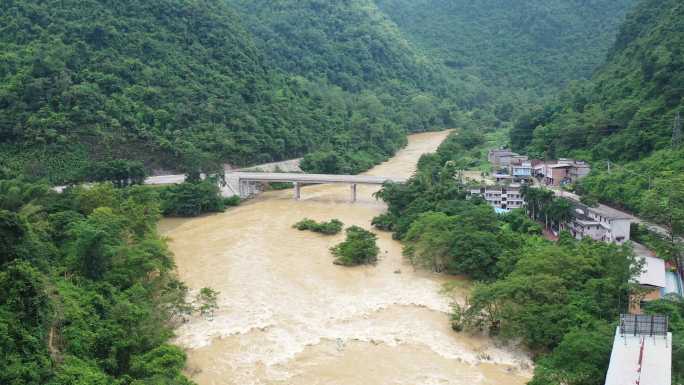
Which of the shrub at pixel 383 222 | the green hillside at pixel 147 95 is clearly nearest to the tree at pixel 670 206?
the shrub at pixel 383 222

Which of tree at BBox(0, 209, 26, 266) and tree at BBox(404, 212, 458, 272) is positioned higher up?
tree at BBox(0, 209, 26, 266)

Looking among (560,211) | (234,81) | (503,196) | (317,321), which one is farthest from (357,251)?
(234,81)

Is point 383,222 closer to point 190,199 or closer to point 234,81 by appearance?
point 190,199

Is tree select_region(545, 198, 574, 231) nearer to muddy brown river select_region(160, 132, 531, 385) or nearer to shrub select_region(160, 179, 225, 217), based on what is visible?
muddy brown river select_region(160, 132, 531, 385)

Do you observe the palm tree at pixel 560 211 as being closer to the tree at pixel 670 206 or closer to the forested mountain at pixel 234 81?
the tree at pixel 670 206

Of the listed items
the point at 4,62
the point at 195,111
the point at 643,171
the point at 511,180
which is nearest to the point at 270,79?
the point at 195,111

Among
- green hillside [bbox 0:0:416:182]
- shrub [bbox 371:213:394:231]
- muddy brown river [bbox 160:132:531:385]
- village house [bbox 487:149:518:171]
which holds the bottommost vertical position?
muddy brown river [bbox 160:132:531:385]

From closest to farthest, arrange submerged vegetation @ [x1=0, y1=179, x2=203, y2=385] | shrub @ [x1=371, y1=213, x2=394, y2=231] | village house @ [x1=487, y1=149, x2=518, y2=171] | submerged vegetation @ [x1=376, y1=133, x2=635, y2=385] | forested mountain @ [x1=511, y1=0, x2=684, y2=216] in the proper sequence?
submerged vegetation @ [x1=0, y1=179, x2=203, y2=385]
submerged vegetation @ [x1=376, y1=133, x2=635, y2=385]
forested mountain @ [x1=511, y1=0, x2=684, y2=216]
shrub @ [x1=371, y1=213, x2=394, y2=231]
village house @ [x1=487, y1=149, x2=518, y2=171]

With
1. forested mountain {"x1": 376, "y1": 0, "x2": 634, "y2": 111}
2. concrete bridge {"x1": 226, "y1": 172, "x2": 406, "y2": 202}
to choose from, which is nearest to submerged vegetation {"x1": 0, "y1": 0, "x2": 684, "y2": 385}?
forested mountain {"x1": 376, "y1": 0, "x2": 634, "y2": 111}
